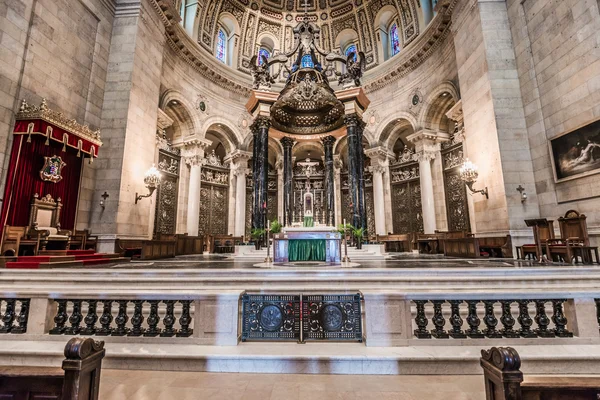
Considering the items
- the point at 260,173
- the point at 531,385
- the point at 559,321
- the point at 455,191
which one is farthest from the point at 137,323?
the point at 455,191

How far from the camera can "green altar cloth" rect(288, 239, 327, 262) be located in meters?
8.03

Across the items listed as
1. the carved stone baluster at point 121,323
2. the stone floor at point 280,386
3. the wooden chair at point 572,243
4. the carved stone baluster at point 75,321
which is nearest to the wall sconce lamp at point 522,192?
the wooden chair at point 572,243

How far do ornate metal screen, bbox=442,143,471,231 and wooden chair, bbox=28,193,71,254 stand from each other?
544 inches

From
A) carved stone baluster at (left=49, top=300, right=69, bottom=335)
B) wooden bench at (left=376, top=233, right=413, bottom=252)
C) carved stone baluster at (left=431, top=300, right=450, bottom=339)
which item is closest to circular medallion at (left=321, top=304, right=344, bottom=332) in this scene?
carved stone baluster at (left=431, top=300, right=450, bottom=339)

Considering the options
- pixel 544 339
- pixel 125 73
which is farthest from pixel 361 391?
pixel 125 73

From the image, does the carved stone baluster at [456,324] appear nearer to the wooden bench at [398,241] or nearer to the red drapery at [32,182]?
Answer: the red drapery at [32,182]

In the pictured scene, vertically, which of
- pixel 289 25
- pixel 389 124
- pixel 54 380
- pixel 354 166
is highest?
pixel 289 25

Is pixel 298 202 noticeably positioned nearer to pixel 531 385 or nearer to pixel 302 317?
pixel 302 317

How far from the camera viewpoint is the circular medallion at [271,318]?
3143mm

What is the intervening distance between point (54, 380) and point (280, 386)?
1612mm

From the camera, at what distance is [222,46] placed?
52.4 feet

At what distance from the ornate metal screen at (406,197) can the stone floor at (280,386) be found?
12.3 meters

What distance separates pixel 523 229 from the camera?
780 cm

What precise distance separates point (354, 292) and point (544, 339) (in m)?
1.98
